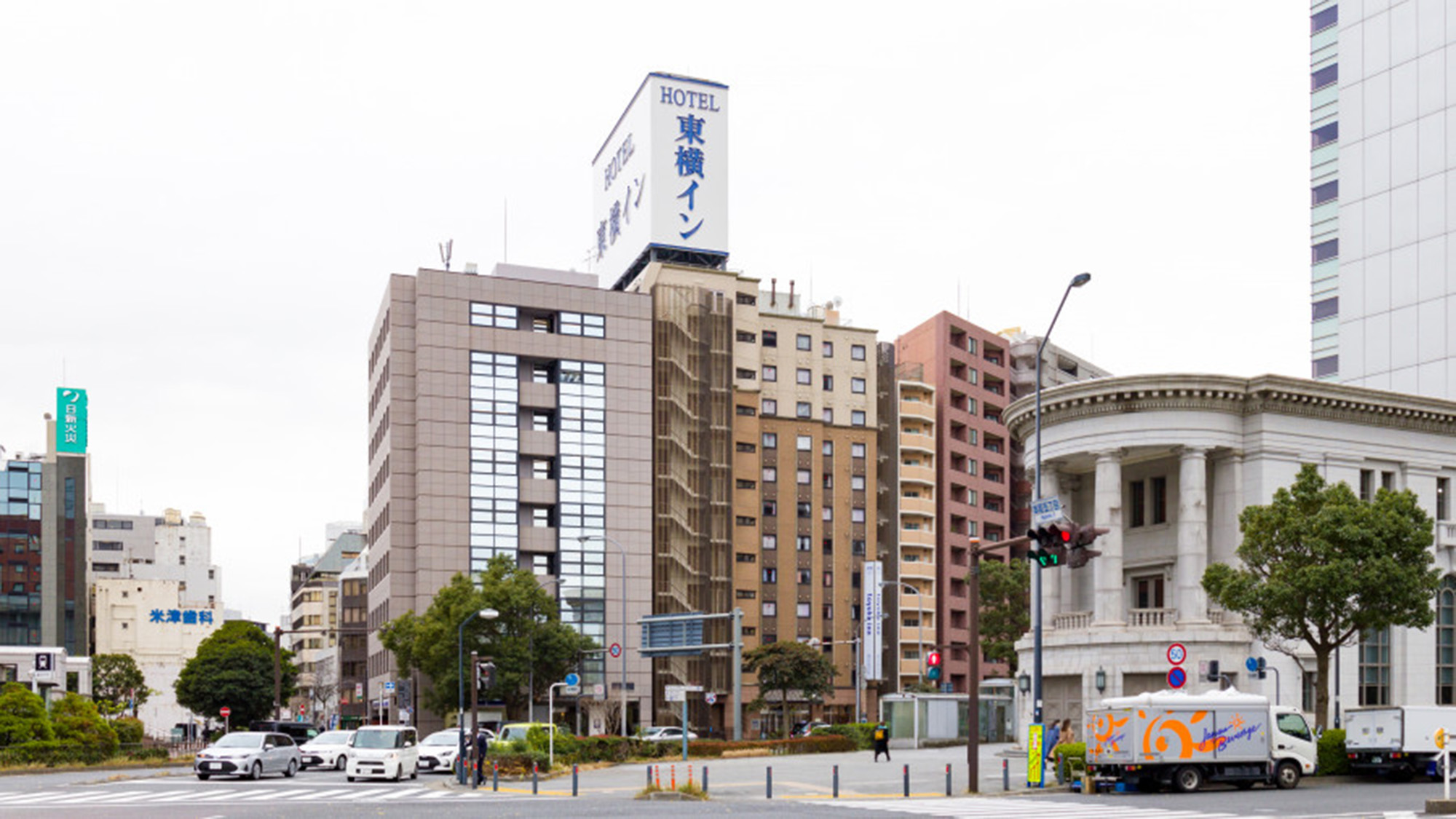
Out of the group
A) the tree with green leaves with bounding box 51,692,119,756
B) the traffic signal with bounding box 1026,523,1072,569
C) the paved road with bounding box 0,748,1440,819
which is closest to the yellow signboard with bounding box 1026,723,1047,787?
the paved road with bounding box 0,748,1440,819

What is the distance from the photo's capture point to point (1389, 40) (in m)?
92.4

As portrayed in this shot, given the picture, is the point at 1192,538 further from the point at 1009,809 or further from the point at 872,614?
the point at 872,614

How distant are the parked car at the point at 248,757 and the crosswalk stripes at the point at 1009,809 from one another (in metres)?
20.5

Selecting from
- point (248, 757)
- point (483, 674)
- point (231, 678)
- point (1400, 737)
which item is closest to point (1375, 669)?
point (1400, 737)

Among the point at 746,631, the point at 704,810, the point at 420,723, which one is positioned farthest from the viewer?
the point at 746,631

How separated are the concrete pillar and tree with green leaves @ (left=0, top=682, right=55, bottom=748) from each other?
39.3 m

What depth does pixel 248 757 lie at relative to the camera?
4625 centimetres

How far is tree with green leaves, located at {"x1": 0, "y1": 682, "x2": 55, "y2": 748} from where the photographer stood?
2292 inches

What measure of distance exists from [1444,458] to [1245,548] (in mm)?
18999

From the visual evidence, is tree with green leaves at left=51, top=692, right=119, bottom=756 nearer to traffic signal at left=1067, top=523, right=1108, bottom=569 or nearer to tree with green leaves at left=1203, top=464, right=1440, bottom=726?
tree with green leaves at left=1203, top=464, right=1440, bottom=726

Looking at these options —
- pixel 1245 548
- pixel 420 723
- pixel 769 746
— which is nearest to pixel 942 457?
pixel 420 723

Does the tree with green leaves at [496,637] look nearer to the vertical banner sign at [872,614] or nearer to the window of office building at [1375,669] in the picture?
the vertical banner sign at [872,614]

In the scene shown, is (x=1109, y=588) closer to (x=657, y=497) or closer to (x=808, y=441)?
(x=657, y=497)

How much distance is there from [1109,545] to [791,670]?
44.4 meters
